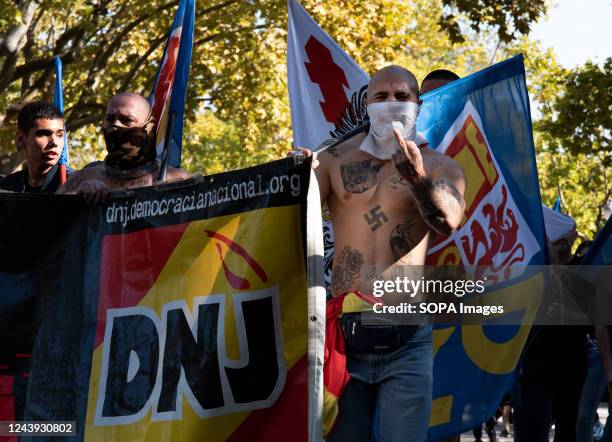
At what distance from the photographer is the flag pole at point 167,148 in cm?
562

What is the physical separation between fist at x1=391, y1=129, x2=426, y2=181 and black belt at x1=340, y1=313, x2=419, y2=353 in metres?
0.60

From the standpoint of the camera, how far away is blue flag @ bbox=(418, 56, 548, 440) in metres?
6.22

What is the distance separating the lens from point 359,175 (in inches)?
191

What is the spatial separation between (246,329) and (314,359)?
38 cm

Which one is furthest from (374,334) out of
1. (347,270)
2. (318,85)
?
(318,85)

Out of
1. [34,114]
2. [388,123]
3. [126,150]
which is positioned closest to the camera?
[388,123]

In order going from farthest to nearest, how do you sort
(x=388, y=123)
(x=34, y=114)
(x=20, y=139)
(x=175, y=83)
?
(x=175, y=83)
(x=20, y=139)
(x=34, y=114)
(x=388, y=123)

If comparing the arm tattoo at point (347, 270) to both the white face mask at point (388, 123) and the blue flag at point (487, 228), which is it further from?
the blue flag at point (487, 228)

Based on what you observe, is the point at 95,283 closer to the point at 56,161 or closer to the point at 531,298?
the point at 56,161

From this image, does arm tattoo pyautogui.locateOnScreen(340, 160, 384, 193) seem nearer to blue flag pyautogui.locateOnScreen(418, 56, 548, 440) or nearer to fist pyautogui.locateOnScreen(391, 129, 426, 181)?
fist pyautogui.locateOnScreen(391, 129, 426, 181)

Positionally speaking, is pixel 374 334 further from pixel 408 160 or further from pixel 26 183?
pixel 26 183

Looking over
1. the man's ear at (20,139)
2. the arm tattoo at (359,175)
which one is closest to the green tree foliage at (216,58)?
the man's ear at (20,139)

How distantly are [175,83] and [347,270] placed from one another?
2943 mm

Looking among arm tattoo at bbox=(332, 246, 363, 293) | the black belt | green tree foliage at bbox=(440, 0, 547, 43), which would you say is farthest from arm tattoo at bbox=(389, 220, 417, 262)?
green tree foliage at bbox=(440, 0, 547, 43)
